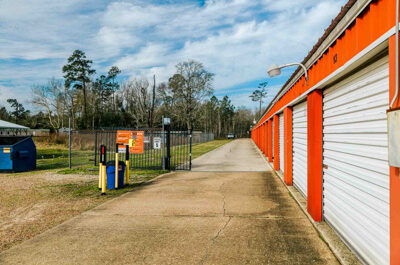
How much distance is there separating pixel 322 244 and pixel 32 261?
433 cm

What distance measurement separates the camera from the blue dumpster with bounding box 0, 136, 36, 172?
1255cm

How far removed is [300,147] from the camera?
7.71 metres

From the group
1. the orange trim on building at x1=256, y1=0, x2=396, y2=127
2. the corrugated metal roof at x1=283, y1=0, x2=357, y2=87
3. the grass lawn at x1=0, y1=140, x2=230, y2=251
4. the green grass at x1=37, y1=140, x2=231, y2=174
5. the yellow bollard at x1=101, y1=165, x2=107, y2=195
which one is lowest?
the grass lawn at x1=0, y1=140, x2=230, y2=251

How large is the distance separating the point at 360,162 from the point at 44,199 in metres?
7.79

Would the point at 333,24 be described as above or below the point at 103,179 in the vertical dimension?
above

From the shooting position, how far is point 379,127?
3.08 m

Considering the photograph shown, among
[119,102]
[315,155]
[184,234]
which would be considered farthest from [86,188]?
[119,102]

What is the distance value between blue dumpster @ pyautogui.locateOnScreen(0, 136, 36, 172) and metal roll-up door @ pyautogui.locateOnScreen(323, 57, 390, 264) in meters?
13.3

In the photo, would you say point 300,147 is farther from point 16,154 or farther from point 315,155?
point 16,154

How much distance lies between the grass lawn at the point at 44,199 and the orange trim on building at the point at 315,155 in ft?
16.9

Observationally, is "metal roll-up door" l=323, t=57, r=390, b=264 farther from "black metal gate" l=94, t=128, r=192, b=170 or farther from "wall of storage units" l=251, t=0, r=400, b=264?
"black metal gate" l=94, t=128, r=192, b=170

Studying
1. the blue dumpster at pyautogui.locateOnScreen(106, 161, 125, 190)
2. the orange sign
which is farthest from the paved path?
the orange sign

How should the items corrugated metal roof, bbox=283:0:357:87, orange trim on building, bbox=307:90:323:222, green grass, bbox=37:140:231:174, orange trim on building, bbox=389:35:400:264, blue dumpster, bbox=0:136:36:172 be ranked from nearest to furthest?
orange trim on building, bbox=389:35:400:264 < corrugated metal roof, bbox=283:0:357:87 < orange trim on building, bbox=307:90:323:222 < blue dumpster, bbox=0:136:36:172 < green grass, bbox=37:140:231:174

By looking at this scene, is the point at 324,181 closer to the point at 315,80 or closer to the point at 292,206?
the point at 292,206
